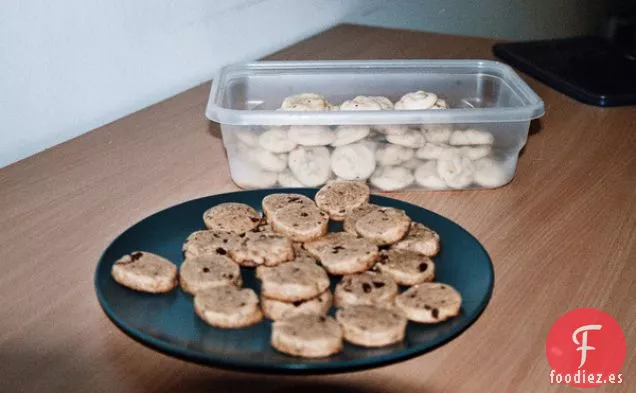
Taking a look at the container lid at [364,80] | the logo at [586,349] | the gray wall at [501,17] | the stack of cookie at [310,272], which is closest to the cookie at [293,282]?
the stack of cookie at [310,272]

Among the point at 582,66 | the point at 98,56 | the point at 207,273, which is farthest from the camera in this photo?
the point at 582,66

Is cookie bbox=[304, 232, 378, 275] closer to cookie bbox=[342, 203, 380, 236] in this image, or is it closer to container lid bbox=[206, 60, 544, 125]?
cookie bbox=[342, 203, 380, 236]

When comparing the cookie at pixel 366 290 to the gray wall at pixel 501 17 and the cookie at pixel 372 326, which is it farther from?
the gray wall at pixel 501 17

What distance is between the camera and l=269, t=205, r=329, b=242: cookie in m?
0.80

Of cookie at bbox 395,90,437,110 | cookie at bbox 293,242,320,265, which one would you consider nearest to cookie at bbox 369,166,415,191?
cookie at bbox 395,90,437,110

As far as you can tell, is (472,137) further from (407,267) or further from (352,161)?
(407,267)

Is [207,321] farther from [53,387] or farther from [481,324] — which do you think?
[481,324]

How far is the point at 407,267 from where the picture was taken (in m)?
0.74

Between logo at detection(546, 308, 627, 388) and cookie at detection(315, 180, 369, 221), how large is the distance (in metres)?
0.29

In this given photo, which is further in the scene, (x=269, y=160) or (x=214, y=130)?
(x=214, y=130)

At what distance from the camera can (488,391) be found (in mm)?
613

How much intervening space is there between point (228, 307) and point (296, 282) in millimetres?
72

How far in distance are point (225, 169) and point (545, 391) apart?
23.7 inches

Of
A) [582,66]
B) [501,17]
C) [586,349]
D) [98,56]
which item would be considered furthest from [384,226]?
[501,17]
